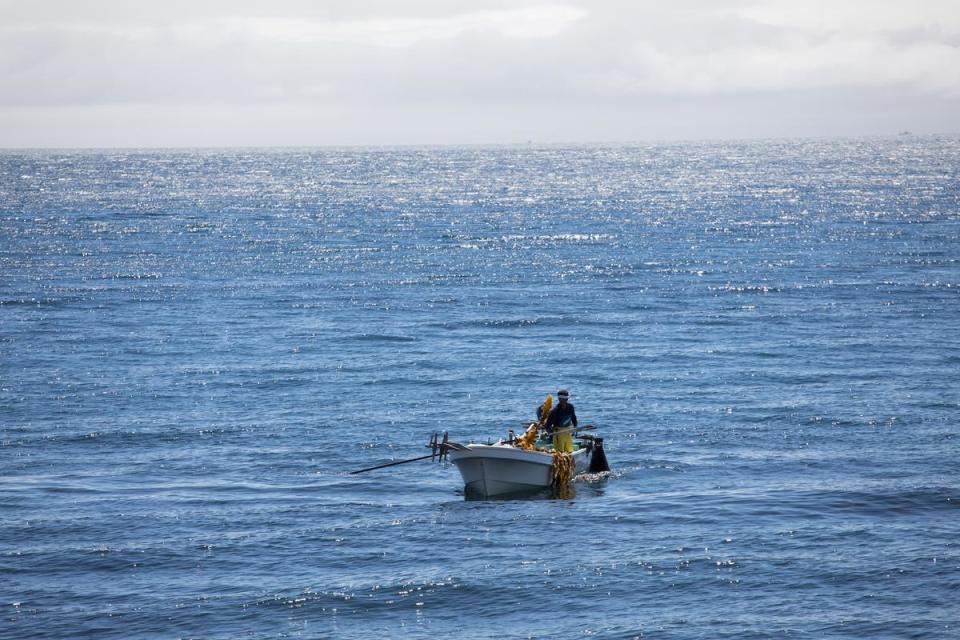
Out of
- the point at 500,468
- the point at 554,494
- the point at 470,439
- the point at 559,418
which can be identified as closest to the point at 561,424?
the point at 559,418

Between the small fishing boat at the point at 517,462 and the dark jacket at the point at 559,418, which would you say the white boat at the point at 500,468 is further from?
the dark jacket at the point at 559,418

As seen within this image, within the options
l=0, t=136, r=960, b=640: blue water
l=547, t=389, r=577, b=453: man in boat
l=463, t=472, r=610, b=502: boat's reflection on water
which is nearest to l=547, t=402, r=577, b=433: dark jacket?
l=547, t=389, r=577, b=453: man in boat

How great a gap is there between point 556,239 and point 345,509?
89.1 m

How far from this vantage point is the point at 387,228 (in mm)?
136500

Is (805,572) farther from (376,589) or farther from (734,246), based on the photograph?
(734,246)

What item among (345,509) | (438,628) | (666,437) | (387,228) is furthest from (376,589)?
(387,228)

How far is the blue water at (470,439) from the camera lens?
96.5 ft

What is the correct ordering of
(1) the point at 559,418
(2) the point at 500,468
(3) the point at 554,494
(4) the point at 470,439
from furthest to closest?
(4) the point at 470,439 < (1) the point at 559,418 < (3) the point at 554,494 < (2) the point at 500,468

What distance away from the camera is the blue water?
29422 mm

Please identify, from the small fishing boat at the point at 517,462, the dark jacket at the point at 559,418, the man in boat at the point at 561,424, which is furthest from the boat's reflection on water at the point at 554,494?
the dark jacket at the point at 559,418

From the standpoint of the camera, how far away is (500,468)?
37281 mm

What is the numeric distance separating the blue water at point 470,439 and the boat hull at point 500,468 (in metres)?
0.67

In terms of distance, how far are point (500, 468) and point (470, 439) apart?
27.5 feet

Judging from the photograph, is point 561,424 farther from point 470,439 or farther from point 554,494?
point 470,439
